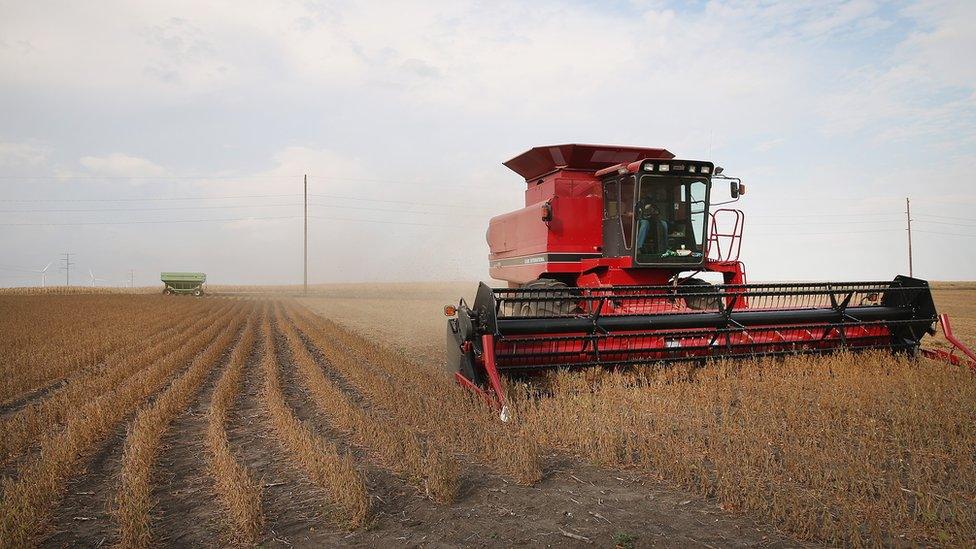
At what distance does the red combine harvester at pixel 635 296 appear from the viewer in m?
6.12

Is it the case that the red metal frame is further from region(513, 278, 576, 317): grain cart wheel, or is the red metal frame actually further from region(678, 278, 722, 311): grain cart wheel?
region(513, 278, 576, 317): grain cart wheel

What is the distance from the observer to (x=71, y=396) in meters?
6.72

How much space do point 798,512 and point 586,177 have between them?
6.65 meters

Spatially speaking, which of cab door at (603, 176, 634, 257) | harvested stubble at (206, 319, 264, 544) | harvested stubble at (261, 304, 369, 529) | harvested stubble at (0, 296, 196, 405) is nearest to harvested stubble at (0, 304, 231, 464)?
harvested stubble at (0, 296, 196, 405)

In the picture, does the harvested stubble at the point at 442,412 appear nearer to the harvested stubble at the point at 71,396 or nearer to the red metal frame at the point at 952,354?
the harvested stubble at the point at 71,396

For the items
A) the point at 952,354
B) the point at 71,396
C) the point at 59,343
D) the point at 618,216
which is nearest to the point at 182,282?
the point at 59,343

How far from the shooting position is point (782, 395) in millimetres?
5613

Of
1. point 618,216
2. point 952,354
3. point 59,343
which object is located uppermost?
point 618,216

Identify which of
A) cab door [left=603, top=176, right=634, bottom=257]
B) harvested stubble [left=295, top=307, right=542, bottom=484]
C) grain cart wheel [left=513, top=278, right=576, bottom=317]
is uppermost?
cab door [left=603, top=176, right=634, bottom=257]

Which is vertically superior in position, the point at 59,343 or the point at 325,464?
the point at 59,343

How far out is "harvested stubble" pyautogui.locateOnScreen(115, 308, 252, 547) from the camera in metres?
3.17

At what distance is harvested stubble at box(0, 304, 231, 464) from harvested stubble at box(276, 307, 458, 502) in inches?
95.5

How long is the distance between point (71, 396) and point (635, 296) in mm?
6309

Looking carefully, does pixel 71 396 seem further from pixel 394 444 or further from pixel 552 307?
pixel 552 307
